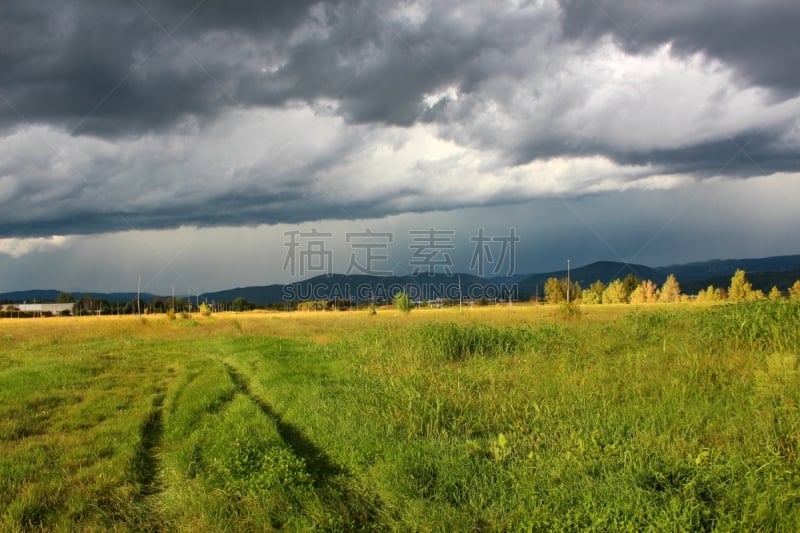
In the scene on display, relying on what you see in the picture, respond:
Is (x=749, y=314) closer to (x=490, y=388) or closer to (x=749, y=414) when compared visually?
(x=749, y=414)

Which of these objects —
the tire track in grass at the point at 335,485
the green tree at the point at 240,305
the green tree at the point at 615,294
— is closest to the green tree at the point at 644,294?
the green tree at the point at 615,294

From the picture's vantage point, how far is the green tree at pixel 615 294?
368 feet

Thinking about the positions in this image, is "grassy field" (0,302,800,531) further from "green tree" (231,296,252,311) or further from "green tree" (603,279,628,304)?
"green tree" (231,296,252,311)

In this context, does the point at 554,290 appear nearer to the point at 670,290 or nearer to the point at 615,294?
the point at 615,294

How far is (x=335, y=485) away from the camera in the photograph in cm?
685

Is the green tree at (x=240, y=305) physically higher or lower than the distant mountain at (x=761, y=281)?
lower

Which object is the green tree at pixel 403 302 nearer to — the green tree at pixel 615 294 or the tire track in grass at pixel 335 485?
the green tree at pixel 615 294

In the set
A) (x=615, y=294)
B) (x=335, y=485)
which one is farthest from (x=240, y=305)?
(x=335, y=485)

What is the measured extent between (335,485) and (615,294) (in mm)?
115753

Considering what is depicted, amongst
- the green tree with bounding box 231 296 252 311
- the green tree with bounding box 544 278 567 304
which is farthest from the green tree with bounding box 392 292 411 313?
the green tree with bounding box 231 296 252 311

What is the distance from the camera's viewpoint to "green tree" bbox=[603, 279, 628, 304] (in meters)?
112

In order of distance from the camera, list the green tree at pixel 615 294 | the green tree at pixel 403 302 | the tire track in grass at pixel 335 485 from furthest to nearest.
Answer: the green tree at pixel 615 294 < the green tree at pixel 403 302 < the tire track in grass at pixel 335 485

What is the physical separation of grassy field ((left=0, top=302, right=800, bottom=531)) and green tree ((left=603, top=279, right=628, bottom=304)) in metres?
104

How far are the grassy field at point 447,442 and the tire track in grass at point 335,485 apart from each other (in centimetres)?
3
